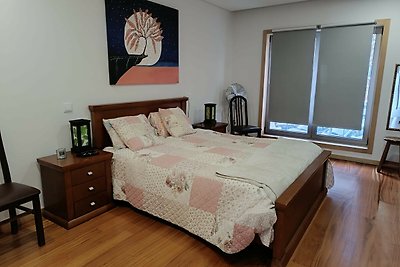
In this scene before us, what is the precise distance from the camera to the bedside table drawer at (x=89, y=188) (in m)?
2.52

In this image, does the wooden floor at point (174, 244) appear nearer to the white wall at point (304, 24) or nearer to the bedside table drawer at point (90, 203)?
the bedside table drawer at point (90, 203)

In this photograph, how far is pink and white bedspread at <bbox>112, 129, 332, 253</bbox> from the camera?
6.34 feet

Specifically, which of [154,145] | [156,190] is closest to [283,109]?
[154,145]

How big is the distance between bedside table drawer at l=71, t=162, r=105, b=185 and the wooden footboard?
1.72 meters

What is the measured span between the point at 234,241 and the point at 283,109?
144 inches

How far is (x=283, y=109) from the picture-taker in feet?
16.8

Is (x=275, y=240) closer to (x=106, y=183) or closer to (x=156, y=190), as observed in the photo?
(x=156, y=190)

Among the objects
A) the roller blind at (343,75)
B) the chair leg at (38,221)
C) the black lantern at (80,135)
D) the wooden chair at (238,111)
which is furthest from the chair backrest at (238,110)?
the chair leg at (38,221)

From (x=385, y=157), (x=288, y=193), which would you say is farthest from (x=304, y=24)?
(x=288, y=193)

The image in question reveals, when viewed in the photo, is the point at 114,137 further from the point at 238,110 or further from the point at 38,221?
the point at 238,110

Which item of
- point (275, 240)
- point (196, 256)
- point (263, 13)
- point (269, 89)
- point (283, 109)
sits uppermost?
point (263, 13)

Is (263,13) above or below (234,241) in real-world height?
above

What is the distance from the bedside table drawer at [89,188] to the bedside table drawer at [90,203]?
0.04m

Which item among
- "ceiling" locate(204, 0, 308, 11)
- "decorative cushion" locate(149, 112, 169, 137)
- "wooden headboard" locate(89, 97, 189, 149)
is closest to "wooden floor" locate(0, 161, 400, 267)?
"wooden headboard" locate(89, 97, 189, 149)
